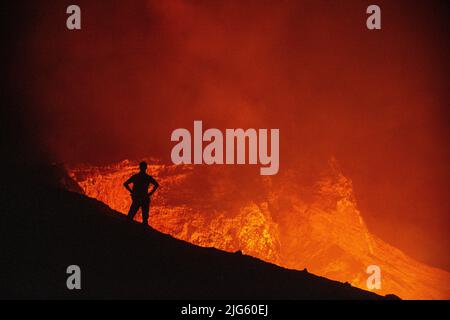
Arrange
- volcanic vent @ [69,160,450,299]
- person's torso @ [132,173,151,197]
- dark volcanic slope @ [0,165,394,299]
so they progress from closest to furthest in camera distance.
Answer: dark volcanic slope @ [0,165,394,299] < person's torso @ [132,173,151,197] < volcanic vent @ [69,160,450,299]

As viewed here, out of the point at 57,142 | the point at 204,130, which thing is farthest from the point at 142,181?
the point at 204,130

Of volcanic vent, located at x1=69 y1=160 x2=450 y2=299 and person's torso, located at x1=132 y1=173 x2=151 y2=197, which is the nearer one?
person's torso, located at x1=132 y1=173 x2=151 y2=197

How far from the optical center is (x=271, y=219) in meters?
48.2

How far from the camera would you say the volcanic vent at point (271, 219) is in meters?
44.2

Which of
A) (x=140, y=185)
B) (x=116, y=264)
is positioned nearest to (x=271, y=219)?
(x=140, y=185)

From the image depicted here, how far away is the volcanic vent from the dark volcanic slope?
62.7 ft

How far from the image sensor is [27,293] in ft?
62.7

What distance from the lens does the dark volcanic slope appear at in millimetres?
19500

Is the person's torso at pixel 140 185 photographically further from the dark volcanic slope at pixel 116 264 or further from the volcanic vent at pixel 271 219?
the volcanic vent at pixel 271 219

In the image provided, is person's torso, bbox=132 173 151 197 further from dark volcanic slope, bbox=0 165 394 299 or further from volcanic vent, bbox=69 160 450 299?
volcanic vent, bbox=69 160 450 299

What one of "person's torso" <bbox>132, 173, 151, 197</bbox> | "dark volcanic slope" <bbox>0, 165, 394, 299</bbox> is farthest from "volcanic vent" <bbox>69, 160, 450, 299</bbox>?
"person's torso" <bbox>132, 173, 151, 197</bbox>

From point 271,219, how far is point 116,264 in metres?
28.0

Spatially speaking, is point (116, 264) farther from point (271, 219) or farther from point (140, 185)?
A: point (271, 219)
